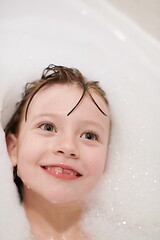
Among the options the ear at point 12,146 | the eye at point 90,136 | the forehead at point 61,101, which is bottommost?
the ear at point 12,146

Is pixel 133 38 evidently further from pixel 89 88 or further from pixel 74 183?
pixel 74 183

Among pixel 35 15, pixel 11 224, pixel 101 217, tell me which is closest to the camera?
pixel 11 224

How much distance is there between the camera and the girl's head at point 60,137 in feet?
3.44

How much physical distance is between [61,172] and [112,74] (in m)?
0.41

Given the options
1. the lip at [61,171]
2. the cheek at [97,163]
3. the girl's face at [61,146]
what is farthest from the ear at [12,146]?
the cheek at [97,163]

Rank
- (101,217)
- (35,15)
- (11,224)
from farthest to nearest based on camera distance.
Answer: (35,15) < (101,217) < (11,224)

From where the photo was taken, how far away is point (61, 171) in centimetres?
106

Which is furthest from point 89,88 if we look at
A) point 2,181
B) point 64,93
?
point 2,181

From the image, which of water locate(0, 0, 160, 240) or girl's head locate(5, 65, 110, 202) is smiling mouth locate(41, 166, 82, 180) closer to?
girl's head locate(5, 65, 110, 202)

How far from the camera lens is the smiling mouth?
1.05 meters

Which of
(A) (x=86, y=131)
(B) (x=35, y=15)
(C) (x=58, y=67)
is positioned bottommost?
(A) (x=86, y=131)

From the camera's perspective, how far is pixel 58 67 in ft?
4.00

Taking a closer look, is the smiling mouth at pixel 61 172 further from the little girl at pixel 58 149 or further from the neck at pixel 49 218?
the neck at pixel 49 218

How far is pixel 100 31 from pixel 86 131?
39 cm
